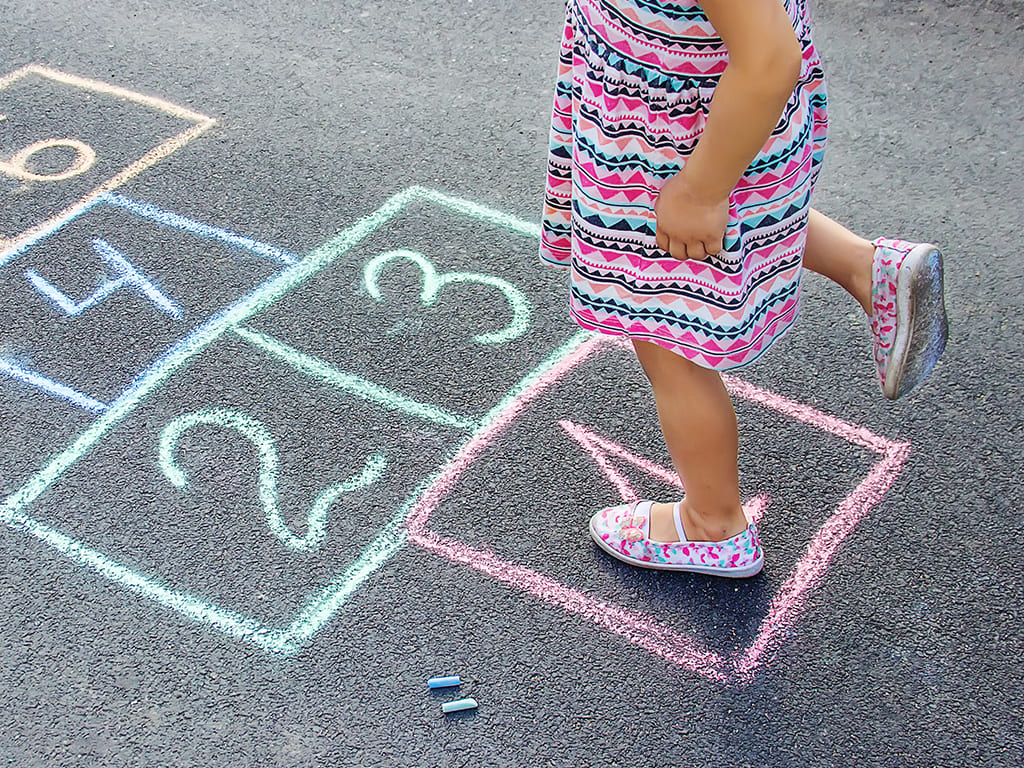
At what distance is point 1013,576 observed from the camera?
2279mm

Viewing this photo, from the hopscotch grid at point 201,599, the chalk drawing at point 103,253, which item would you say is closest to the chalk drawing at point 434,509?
the hopscotch grid at point 201,599

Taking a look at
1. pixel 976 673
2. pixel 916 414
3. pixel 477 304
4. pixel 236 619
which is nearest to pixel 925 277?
pixel 916 414

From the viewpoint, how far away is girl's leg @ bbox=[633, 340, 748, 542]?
2.03 meters

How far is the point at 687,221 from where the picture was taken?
1.76 meters

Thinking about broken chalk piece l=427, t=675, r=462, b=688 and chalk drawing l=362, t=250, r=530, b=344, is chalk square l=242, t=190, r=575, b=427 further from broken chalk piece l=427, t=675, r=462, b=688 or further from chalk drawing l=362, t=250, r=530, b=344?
broken chalk piece l=427, t=675, r=462, b=688

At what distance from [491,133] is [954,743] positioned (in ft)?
8.21

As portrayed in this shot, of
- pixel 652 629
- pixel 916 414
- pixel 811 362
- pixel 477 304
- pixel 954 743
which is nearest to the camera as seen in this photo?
pixel 954 743

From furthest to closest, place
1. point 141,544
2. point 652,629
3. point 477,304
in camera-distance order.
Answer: point 477,304
point 141,544
point 652,629

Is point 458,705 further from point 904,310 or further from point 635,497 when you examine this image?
point 904,310

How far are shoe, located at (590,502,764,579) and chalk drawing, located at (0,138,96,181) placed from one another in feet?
7.69

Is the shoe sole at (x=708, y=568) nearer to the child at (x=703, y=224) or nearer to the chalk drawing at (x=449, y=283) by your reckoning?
the child at (x=703, y=224)

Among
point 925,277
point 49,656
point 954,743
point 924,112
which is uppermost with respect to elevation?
point 925,277

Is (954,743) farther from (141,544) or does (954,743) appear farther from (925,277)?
(141,544)

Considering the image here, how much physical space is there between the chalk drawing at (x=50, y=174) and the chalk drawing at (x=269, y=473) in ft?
4.52
